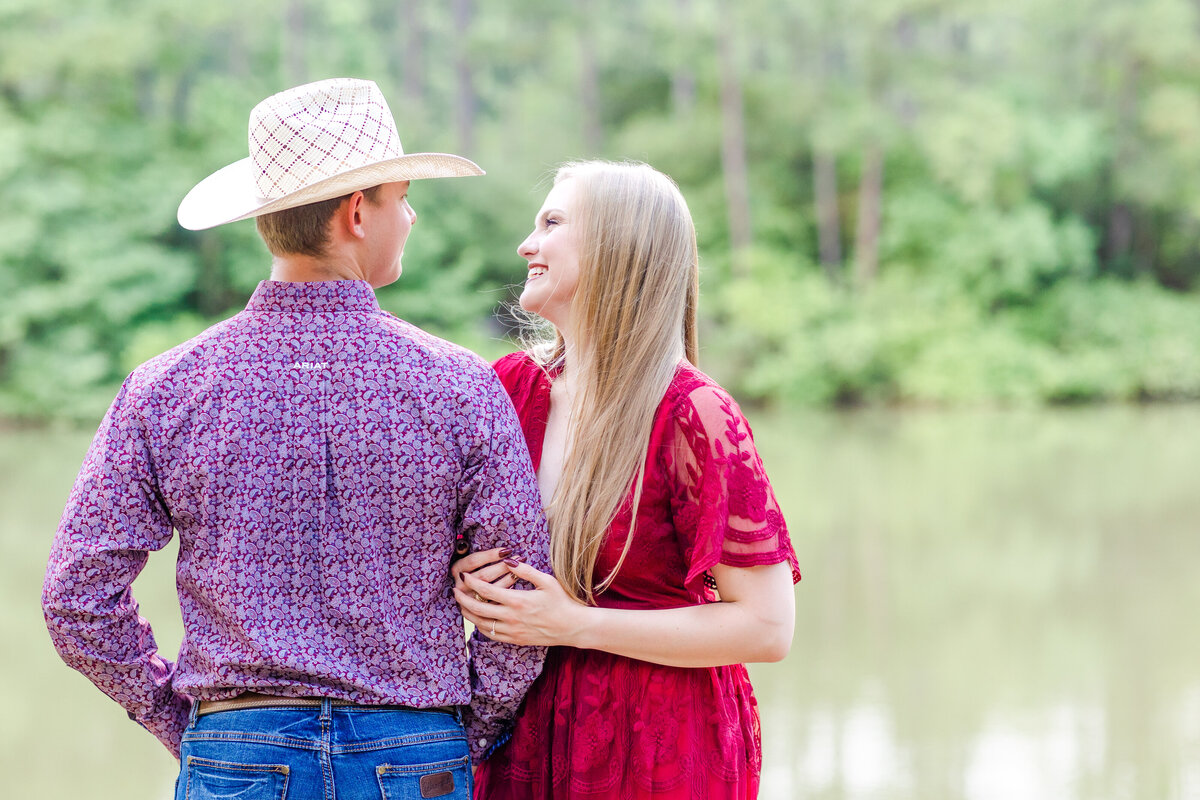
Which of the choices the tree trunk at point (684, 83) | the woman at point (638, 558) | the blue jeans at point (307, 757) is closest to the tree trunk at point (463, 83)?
the tree trunk at point (684, 83)

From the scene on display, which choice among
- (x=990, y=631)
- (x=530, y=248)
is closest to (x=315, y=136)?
(x=530, y=248)

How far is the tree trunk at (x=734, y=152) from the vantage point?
18531 mm

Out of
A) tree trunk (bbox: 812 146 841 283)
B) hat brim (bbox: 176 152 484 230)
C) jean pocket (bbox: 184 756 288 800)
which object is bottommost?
tree trunk (bbox: 812 146 841 283)

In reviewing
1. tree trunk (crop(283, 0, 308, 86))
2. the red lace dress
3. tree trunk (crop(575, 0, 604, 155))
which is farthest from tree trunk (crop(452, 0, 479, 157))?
the red lace dress

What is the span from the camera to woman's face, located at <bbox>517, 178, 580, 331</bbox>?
166 cm

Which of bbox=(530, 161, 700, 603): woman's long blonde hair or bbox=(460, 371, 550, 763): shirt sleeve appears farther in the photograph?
bbox=(530, 161, 700, 603): woman's long blonde hair

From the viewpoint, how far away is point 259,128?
143 cm

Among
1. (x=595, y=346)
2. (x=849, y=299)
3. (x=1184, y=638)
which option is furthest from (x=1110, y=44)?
(x=595, y=346)

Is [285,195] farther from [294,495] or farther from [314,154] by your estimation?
[294,495]

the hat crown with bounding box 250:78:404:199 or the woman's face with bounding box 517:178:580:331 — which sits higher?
the hat crown with bounding box 250:78:404:199

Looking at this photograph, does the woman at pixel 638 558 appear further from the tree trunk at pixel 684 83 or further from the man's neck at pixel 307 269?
the tree trunk at pixel 684 83

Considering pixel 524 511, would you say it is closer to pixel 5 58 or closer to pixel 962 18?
pixel 5 58

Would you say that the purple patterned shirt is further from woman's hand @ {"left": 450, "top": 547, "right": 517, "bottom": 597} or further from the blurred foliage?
the blurred foliage

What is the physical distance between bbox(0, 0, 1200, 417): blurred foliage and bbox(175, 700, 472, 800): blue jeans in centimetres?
1354
